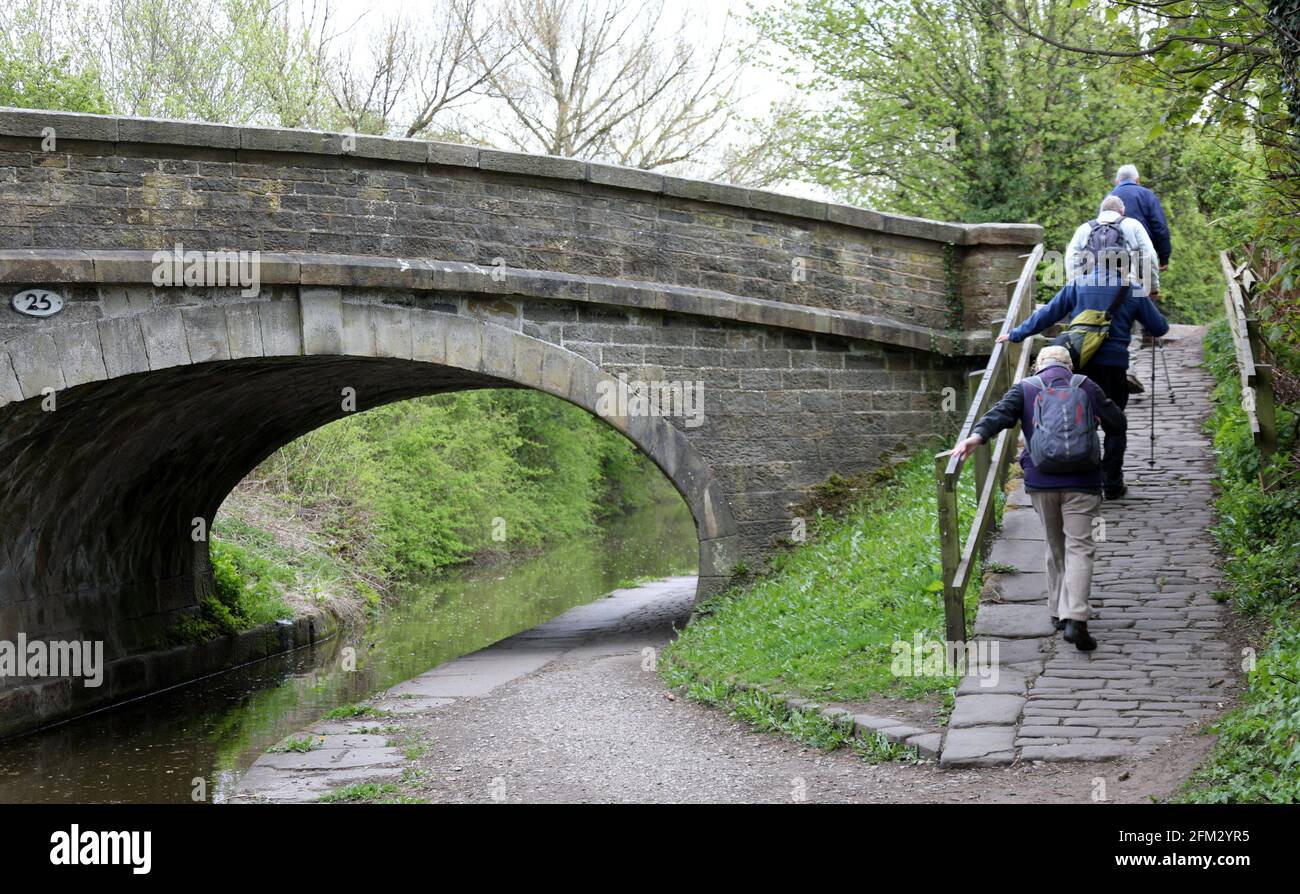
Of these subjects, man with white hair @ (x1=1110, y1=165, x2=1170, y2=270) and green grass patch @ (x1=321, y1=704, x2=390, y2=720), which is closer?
green grass patch @ (x1=321, y1=704, x2=390, y2=720)

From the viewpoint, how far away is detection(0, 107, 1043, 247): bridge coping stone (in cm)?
831

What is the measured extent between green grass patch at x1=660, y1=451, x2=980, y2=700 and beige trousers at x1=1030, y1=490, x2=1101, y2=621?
2.13 feet

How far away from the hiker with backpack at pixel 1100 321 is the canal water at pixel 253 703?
515 centimetres

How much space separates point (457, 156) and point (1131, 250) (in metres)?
4.31

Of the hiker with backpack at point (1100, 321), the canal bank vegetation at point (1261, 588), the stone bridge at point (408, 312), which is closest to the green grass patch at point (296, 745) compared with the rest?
the stone bridge at point (408, 312)

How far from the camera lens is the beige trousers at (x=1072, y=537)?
6.01 m

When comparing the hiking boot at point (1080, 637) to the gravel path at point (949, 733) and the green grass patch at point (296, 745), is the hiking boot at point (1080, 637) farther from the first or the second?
the green grass patch at point (296, 745)

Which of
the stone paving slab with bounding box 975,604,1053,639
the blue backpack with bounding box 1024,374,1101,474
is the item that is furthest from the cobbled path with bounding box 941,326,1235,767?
the blue backpack with bounding box 1024,374,1101,474

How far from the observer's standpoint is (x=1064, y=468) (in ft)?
19.7
